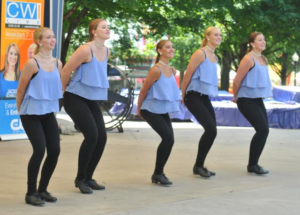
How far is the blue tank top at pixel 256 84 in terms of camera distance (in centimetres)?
870

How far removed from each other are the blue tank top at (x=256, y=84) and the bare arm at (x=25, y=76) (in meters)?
3.14

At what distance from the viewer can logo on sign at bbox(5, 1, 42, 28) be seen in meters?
12.6

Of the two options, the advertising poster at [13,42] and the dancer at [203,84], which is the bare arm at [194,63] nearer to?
the dancer at [203,84]

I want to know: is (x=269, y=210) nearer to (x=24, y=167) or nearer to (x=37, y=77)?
(x=37, y=77)

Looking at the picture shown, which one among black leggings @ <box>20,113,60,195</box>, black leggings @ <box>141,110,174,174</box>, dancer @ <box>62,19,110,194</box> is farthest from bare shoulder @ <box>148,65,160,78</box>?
black leggings @ <box>20,113,60,195</box>

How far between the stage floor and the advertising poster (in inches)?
30.1

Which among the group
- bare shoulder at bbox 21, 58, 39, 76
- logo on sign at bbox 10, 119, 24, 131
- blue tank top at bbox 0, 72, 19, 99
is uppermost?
bare shoulder at bbox 21, 58, 39, 76

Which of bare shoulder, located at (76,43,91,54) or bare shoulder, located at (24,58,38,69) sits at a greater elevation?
bare shoulder, located at (76,43,91,54)

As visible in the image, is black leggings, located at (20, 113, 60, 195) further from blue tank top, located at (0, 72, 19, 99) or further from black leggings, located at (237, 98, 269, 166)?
blue tank top, located at (0, 72, 19, 99)

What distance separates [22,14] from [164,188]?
609cm

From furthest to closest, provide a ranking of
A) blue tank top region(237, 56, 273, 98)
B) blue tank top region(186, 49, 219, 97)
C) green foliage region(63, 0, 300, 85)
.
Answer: green foliage region(63, 0, 300, 85) → blue tank top region(237, 56, 273, 98) → blue tank top region(186, 49, 219, 97)

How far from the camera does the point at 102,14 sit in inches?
778

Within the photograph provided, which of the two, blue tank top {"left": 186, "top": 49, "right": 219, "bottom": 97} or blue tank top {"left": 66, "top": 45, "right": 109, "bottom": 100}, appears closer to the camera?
blue tank top {"left": 66, "top": 45, "right": 109, "bottom": 100}

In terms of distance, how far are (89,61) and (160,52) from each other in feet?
3.70
